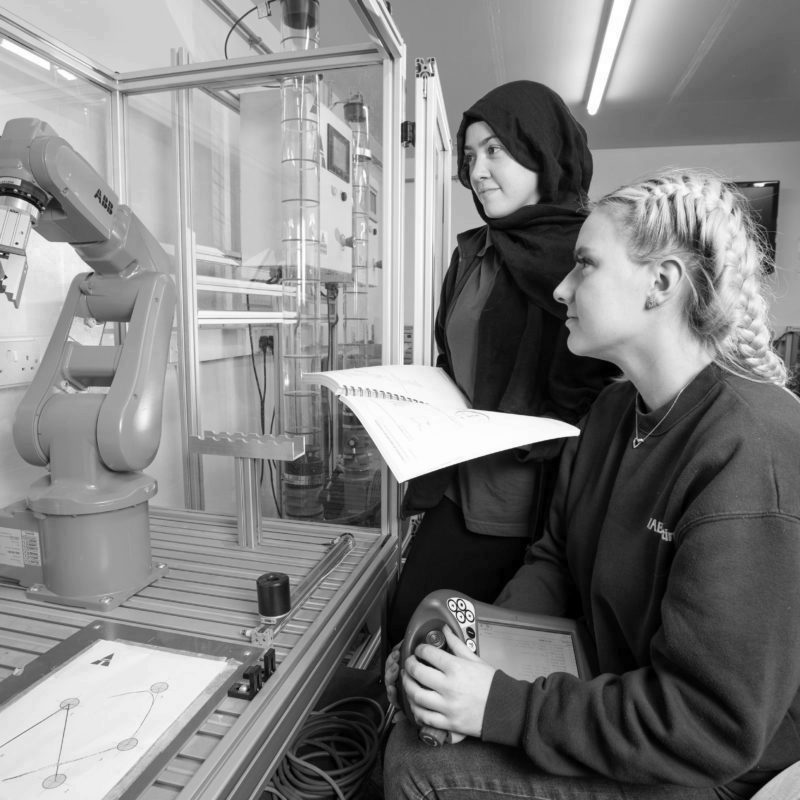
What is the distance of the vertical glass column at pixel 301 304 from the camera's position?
5.42ft

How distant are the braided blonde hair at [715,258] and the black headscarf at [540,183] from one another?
0.82ft

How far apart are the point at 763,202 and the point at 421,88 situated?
Result: 17.3 feet

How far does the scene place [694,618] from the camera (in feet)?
1.97

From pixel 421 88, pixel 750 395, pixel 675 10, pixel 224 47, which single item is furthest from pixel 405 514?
Answer: pixel 675 10

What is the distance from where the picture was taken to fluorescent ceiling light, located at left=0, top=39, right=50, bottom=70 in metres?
1.20

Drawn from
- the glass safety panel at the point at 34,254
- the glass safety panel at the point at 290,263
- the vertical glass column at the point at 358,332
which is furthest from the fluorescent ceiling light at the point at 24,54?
the vertical glass column at the point at 358,332

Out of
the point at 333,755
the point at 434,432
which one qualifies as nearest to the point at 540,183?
the point at 434,432

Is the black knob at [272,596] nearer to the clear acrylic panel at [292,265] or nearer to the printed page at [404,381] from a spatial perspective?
the printed page at [404,381]

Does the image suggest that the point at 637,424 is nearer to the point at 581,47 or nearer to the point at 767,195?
the point at 581,47

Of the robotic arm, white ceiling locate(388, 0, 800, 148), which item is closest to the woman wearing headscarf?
the robotic arm

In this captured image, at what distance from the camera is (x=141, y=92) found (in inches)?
59.8

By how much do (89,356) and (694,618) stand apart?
954mm

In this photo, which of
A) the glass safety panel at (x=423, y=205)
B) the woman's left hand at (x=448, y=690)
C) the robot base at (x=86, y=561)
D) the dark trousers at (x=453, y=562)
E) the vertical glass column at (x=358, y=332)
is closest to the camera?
the woman's left hand at (x=448, y=690)

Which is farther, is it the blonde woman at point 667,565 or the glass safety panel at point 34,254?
the glass safety panel at point 34,254
